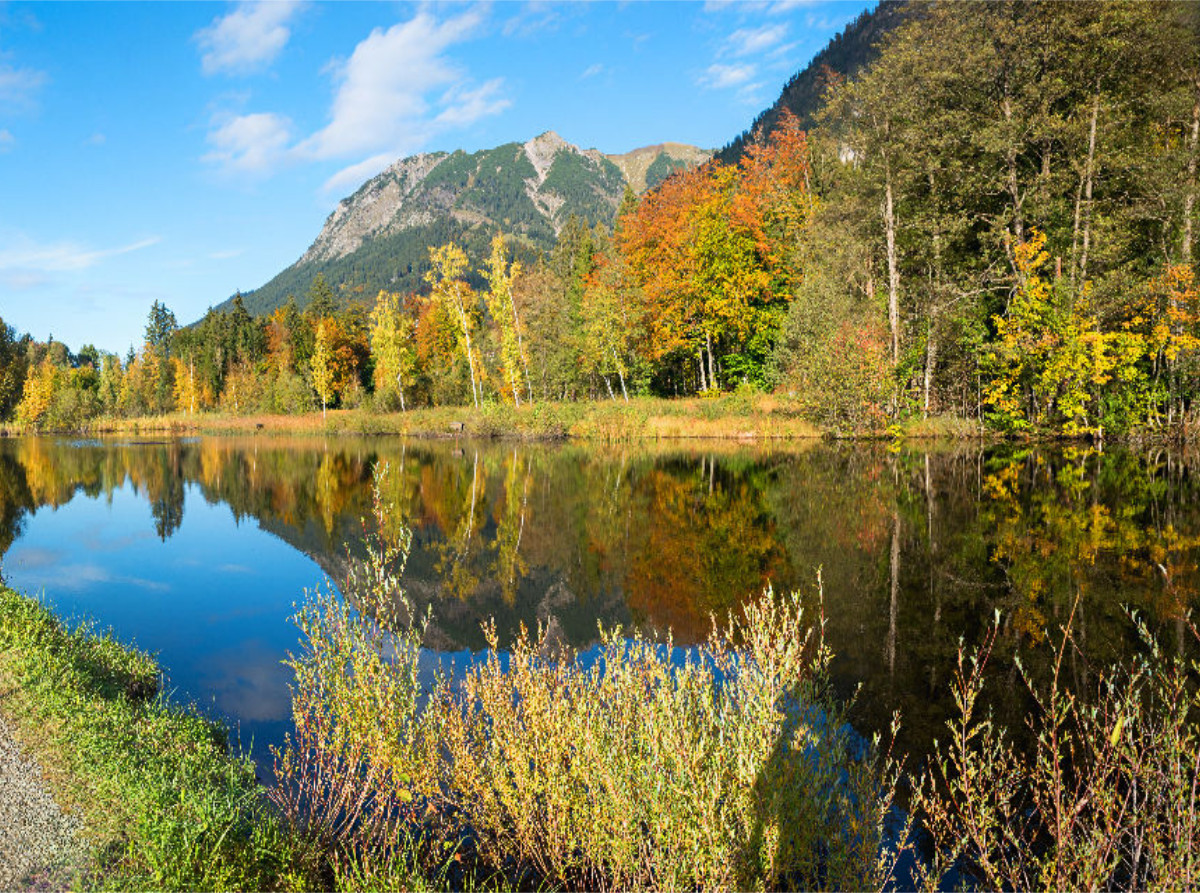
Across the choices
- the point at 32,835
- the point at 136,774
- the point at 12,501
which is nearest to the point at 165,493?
the point at 12,501

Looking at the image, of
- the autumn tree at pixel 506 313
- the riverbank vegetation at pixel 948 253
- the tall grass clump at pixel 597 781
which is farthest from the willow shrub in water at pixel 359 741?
the autumn tree at pixel 506 313

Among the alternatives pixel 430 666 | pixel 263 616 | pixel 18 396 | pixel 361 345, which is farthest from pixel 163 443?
pixel 430 666

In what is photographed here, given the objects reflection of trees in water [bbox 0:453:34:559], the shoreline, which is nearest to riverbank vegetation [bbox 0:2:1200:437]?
the shoreline

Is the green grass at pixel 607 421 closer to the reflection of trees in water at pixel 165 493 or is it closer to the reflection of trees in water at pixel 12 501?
the reflection of trees in water at pixel 165 493

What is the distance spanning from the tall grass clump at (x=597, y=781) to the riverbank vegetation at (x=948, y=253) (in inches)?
1089

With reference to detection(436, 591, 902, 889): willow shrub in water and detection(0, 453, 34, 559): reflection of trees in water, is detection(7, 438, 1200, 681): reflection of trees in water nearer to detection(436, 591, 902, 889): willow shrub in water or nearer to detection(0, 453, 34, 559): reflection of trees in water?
detection(0, 453, 34, 559): reflection of trees in water

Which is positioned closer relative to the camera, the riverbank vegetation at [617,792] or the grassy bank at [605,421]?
the riverbank vegetation at [617,792]

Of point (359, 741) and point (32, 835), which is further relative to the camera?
point (359, 741)

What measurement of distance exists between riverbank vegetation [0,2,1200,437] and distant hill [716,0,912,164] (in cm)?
8475

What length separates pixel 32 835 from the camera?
4340mm

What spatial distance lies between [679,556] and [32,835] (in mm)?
10130

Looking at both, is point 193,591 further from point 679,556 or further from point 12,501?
point 12,501

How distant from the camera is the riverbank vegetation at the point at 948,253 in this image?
26031mm

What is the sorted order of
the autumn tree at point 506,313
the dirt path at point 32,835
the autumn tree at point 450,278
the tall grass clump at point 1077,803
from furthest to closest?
the autumn tree at point 506,313 → the autumn tree at point 450,278 → the dirt path at point 32,835 → the tall grass clump at point 1077,803
